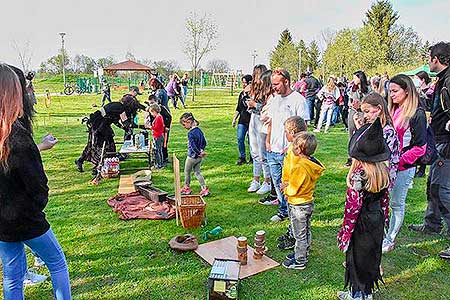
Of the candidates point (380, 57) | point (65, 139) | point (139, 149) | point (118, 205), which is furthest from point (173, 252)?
point (380, 57)

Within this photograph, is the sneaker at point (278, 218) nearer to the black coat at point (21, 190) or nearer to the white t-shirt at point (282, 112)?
the white t-shirt at point (282, 112)

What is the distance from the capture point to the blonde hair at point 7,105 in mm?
2197

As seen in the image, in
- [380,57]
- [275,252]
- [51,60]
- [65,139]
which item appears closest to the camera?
[275,252]

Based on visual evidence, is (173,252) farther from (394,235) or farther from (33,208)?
(394,235)

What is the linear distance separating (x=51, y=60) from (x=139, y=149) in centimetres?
4461

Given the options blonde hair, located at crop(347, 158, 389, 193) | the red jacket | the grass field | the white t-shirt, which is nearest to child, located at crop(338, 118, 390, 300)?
blonde hair, located at crop(347, 158, 389, 193)

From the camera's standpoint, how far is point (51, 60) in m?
45.8

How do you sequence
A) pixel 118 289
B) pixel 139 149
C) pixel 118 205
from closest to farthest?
1. pixel 118 289
2. pixel 118 205
3. pixel 139 149

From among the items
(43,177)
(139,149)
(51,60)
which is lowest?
(139,149)

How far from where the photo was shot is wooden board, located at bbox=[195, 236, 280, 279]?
12.1 ft

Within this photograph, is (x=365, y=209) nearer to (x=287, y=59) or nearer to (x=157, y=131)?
(x=157, y=131)

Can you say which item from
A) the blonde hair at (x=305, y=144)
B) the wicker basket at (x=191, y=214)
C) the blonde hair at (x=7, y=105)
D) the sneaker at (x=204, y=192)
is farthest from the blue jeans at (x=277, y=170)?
the blonde hair at (x=7, y=105)

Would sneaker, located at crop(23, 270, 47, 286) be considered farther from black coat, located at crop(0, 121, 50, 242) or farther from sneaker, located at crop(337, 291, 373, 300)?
sneaker, located at crop(337, 291, 373, 300)

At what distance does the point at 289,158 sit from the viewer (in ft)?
12.0
